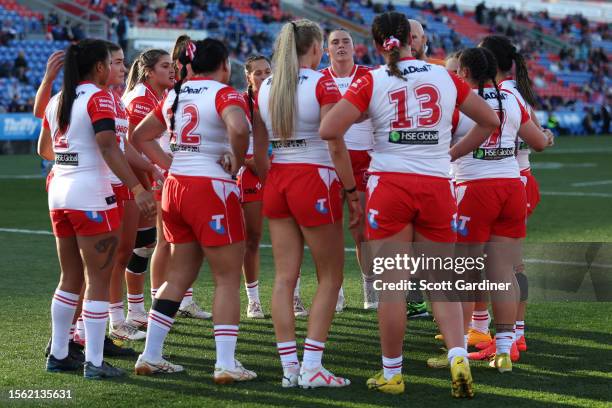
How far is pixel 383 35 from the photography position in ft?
18.2

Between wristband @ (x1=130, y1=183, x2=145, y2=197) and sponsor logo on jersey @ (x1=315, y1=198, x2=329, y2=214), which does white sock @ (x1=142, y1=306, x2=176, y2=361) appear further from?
sponsor logo on jersey @ (x1=315, y1=198, x2=329, y2=214)

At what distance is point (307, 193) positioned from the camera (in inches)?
227

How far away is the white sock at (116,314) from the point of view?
24.2 feet

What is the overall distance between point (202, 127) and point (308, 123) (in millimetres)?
634

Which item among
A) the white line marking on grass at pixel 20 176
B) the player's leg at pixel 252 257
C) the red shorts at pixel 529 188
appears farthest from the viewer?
the white line marking on grass at pixel 20 176

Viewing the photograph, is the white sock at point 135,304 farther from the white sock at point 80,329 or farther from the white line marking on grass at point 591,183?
the white line marking on grass at point 591,183

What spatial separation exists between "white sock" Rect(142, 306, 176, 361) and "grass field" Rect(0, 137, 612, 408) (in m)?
0.15

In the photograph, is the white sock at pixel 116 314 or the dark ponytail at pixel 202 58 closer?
the dark ponytail at pixel 202 58

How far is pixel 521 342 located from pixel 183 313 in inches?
113

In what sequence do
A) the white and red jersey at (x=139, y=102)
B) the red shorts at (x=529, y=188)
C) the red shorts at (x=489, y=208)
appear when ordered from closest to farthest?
the red shorts at (x=489, y=208)
the red shorts at (x=529, y=188)
the white and red jersey at (x=139, y=102)

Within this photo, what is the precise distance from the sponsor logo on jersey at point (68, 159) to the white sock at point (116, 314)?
171cm

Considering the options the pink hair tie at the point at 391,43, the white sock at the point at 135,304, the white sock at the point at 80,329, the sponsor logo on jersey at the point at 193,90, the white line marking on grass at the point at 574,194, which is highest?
the pink hair tie at the point at 391,43

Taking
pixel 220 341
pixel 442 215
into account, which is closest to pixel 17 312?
pixel 220 341

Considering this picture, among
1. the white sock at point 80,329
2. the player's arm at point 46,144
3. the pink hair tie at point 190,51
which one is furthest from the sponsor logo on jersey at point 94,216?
the white sock at point 80,329
